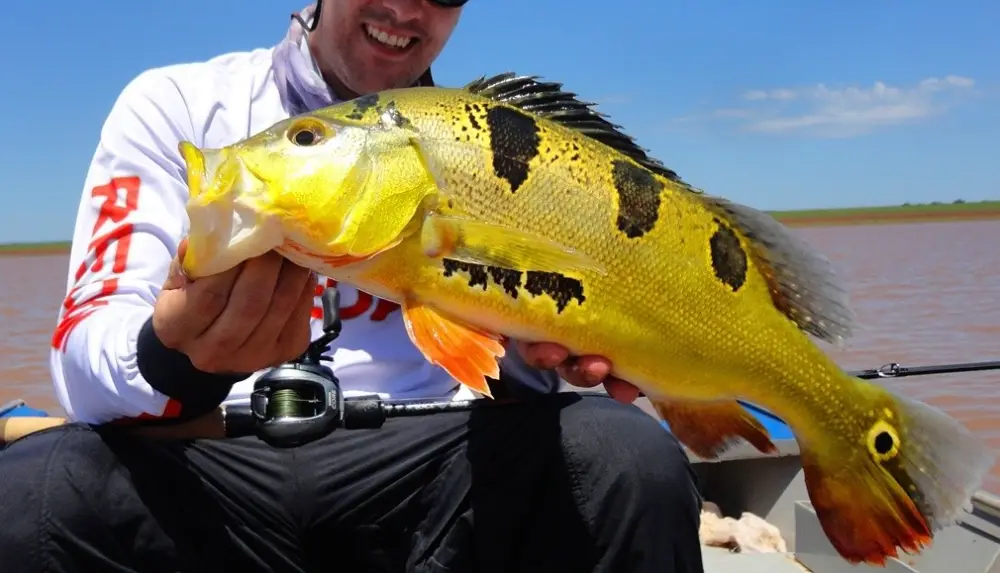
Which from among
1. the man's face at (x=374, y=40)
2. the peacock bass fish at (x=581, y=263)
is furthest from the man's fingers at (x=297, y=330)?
the man's face at (x=374, y=40)

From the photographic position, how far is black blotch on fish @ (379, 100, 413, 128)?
187 centimetres

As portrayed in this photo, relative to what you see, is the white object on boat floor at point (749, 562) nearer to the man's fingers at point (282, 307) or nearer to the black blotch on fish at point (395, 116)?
the man's fingers at point (282, 307)

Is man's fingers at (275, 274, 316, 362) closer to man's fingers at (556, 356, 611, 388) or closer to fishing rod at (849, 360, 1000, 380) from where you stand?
man's fingers at (556, 356, 611, 388)

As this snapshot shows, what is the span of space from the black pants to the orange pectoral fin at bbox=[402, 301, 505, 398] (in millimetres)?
583

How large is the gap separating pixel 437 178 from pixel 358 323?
926 mm

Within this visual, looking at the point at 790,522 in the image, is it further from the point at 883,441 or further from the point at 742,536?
the point at 883,441

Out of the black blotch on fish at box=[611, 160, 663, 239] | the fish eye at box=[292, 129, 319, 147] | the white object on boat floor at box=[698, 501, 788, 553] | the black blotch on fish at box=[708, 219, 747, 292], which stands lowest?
the white object on boat floor at box=[698, 501, 788, 553]

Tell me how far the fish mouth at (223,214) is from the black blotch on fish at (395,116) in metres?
0.36

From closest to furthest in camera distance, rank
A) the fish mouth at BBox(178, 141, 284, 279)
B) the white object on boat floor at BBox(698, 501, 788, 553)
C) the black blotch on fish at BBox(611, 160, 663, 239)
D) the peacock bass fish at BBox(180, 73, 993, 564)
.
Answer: the fish mouth at BBox(178, 141, 284, 279)
the peacock bass fish at BBox(180, 73, 993, 564)
the black blotch on fish at BBox(611, 160, 663, 239)
the white object on boat floor at BBox(698, 501, 788, 553)

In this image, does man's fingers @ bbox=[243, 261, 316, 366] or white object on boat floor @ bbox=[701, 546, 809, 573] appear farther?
white object on boat floor @ bbox=[701, 546, 809, 573]

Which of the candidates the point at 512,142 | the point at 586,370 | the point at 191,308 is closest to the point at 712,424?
the point at 586,370

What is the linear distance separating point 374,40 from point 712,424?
1667mm

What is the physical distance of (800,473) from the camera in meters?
4.17

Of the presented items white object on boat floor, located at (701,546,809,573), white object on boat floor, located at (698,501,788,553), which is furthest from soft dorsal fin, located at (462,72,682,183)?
white object on boat floor, located at (698,501,788,553)
